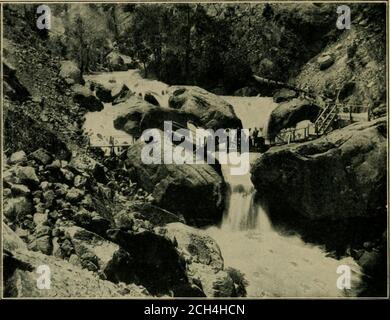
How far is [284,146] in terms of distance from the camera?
10.3 meters

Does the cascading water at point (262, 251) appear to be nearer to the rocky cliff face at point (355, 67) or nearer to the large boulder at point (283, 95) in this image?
the large boulder at point (283, 95)

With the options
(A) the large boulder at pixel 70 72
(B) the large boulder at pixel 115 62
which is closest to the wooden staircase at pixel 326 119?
(B) the large boulder at pixel 115 62

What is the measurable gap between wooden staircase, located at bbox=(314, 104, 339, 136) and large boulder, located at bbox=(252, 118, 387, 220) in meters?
0.16

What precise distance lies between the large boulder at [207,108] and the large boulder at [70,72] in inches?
66.5

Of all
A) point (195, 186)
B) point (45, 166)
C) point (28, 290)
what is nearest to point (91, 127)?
point (45, 166)

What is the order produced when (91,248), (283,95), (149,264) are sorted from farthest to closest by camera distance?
(283,95)
(149,264)
(91,248)

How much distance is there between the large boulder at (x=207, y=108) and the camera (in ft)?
33.7

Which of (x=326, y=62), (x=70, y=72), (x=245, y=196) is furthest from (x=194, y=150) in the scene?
(x=326, y=62)

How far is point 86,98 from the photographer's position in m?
10.5

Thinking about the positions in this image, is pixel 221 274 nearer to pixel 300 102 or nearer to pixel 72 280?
pixel 72 280

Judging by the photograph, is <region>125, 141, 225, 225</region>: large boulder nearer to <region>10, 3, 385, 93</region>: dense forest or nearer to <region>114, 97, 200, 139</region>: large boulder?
<region>114, 97, 200, 139</region>: large boulder

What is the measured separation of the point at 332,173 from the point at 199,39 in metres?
3.24

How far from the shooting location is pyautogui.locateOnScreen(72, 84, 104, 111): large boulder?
34.3ft

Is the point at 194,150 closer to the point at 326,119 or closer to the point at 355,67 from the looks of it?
the point at 326,119
